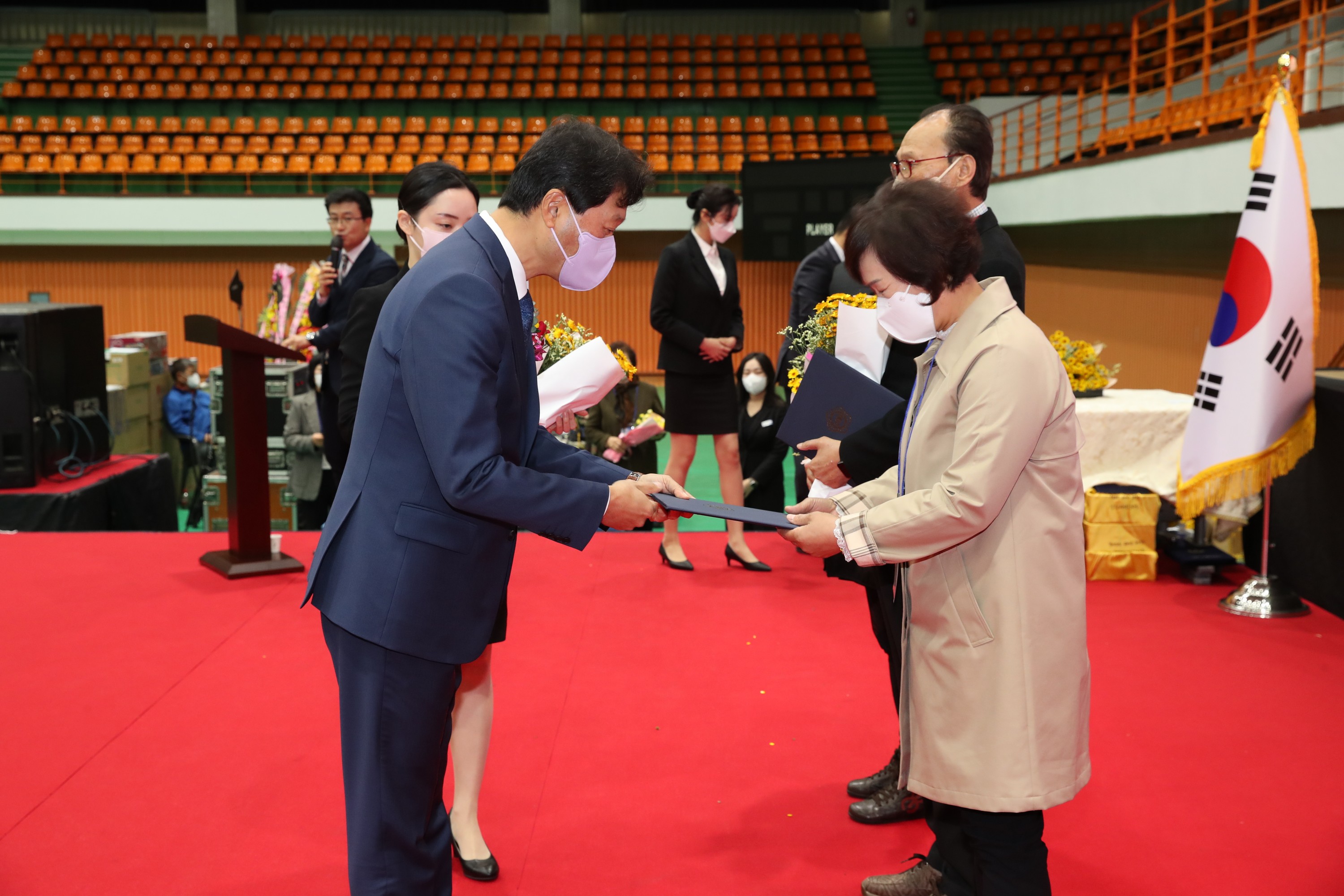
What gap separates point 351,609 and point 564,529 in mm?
333

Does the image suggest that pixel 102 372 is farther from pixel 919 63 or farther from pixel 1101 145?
pixel 919 63

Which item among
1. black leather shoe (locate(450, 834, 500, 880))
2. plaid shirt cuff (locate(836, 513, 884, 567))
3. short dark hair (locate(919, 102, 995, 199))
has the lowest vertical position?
black leather shoe (locate(450, 834, 500, 880))

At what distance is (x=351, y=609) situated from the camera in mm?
1582

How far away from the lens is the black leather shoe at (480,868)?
7.02 ft

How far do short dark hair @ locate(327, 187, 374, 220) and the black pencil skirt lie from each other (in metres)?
1.31

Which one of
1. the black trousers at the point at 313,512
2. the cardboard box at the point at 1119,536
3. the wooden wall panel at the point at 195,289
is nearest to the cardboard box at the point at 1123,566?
the cardboard box at the point at 1119,536

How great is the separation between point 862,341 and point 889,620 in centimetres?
74

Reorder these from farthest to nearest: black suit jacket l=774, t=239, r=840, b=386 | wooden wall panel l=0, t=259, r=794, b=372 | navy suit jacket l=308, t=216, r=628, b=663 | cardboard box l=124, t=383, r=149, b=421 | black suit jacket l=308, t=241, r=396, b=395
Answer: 1. wooden wall panel l=0, t=259, r=794, b=372
2. cardboard box l=124, t=383, r=149, b=421
3. black suit jacket l=774, t=239, r=840, b=386
4. black suit jacket l=308, t=241, r=396, b=395
5. navy suit jacket l=308, t=216, r=628, b=663

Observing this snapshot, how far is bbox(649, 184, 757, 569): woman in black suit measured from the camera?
4.24 metres

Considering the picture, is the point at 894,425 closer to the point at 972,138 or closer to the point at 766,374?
the point at 972,138

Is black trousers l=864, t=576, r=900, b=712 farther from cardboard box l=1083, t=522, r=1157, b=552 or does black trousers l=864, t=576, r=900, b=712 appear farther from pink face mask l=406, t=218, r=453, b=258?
cardboard box l=1083, t=522, r=1157, b=552

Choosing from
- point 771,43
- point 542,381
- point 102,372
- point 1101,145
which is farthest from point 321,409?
point 771,43

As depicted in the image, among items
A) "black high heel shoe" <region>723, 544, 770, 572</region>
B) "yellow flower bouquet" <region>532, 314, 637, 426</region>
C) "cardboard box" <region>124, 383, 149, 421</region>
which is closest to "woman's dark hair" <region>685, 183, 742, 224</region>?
"black high heel shoe" <region>723, 544, 770, 572</region>

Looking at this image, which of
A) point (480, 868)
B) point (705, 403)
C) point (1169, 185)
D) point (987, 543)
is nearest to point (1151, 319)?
point (1169, 185)
